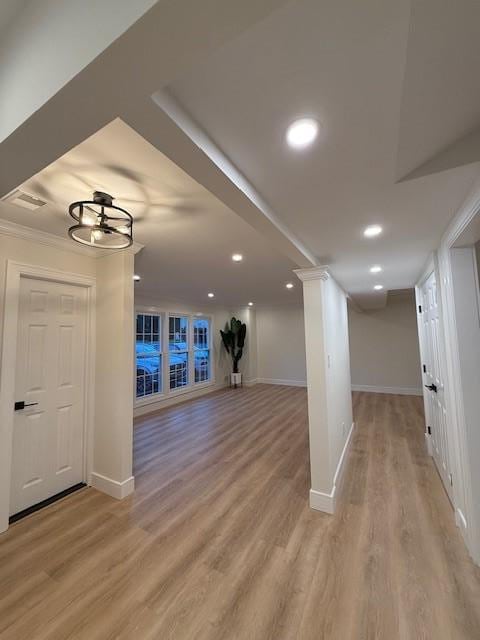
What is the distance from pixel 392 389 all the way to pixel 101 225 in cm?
705

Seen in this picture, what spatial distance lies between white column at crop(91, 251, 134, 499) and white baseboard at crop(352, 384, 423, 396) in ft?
19.5

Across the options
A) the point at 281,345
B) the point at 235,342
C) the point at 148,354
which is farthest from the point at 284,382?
the point at 148,354

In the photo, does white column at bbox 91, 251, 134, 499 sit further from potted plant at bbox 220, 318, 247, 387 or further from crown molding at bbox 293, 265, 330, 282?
potted plant at bbox 220, 318, 247, 387

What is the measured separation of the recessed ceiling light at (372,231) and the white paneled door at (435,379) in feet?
3.34

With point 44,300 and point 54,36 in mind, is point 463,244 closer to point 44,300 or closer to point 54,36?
point 54,36

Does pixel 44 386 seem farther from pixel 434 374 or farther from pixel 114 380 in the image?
pixel 434 374

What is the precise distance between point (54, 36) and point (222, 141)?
0.52 metres

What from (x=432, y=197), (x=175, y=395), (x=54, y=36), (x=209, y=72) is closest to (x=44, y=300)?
(x=54, y=36)

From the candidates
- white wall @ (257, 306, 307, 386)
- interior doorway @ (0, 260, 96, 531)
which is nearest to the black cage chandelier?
interior doorway @ (0, 260, 96, 531)

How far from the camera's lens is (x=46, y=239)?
7.63 ft

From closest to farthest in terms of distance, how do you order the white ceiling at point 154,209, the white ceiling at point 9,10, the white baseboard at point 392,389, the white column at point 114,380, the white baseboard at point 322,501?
the white ceiling at point 9,10 < the white ceiling at point 154,209 < the white baseboard at point 322,501 < the white column at point 114,380 < the white baseboard at point 392,389

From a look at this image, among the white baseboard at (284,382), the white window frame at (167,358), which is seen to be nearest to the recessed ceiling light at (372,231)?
the white window frame at (167,358)

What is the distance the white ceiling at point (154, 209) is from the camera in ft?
4.36

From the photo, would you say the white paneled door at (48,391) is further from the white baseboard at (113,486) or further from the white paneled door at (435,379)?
the white paneled door at (435,379)
